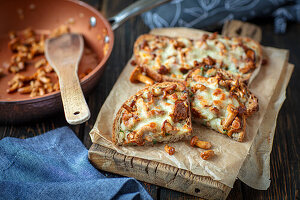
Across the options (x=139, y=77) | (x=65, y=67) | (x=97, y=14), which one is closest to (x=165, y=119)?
(x=139, y=77)

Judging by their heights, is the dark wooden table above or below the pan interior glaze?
below

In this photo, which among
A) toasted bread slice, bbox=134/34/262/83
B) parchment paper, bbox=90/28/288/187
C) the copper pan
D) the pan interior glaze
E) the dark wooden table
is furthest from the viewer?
the pan interior glaze

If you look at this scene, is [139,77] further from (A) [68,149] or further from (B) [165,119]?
(A) [68,149]

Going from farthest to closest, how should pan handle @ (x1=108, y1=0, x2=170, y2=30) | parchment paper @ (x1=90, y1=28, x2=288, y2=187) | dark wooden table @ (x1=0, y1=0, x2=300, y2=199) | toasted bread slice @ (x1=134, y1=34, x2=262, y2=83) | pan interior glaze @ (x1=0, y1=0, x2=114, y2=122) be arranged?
pan interior glaze @ (x1=0, y1=0, x2=114, y2=122), pan handle @ (x1=108, y1=0, x2=170, y2=30), toasted bread slice @ (x1=134, y1=34, x2=262, y2=83), dark wooden table @ (x1=0, y1=0, x2=300, y2=199), parchment paper @ (x1=90, y1=28, x2=288, y2=187)

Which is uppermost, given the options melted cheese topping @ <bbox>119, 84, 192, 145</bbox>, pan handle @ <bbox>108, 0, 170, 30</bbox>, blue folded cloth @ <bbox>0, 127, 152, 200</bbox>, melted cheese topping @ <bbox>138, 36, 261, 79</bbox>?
pan handle @ <bbox>108, 0, 170, 30</bbox>

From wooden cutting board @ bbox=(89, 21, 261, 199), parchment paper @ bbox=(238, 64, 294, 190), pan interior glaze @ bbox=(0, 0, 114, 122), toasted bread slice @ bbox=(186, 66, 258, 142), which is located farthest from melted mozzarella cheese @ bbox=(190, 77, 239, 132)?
pan interior glaze @ bbox=(0, 0, 114, 122)

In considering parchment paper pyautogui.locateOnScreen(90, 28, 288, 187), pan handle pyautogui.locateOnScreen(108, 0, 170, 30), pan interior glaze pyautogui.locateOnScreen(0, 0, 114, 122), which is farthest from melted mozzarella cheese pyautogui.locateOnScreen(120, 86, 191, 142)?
pan handle pyautogui.locateOnScreen(108, 0, 170, 30)

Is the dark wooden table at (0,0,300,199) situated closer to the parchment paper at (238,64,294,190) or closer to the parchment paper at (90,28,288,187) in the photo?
the parchment paper at (238,64,294,190)

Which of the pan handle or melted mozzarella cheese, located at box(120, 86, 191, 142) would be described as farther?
the pan handle
